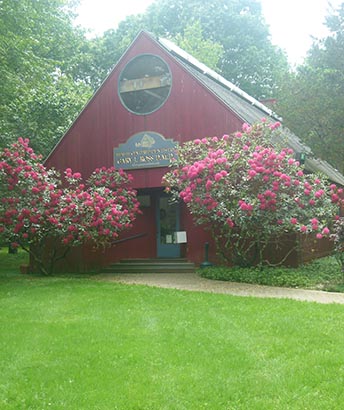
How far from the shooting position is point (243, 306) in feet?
24.7

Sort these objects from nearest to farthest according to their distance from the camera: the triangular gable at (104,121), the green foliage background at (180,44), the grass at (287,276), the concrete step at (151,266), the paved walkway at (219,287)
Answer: the paved walkway at (219,287), the grass at (287,276), the concrete step at (151,266), the triangular gable at (104,121), the green foliage background at (180,44)

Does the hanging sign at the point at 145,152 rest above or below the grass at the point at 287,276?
above

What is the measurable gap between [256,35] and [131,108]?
23023 mm

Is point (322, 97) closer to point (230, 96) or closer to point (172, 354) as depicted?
point (230, 96)

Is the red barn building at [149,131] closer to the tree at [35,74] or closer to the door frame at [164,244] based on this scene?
the door frame at [164,244]

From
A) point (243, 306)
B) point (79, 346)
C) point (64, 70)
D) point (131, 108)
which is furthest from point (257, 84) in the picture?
point (79, 346)

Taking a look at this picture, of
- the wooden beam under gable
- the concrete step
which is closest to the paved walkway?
the concrete step

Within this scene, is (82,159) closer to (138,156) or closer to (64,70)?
(138,156)

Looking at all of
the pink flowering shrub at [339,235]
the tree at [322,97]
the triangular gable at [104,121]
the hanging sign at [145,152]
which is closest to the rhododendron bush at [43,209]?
the hanging sign at [145,152]

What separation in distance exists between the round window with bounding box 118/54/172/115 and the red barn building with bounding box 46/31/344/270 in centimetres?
3

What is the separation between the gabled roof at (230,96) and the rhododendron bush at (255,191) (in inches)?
59.2

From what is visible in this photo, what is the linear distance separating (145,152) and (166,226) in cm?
237

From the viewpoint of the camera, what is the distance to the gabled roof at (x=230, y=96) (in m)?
13.8

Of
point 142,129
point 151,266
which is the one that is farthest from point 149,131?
point 151,266
